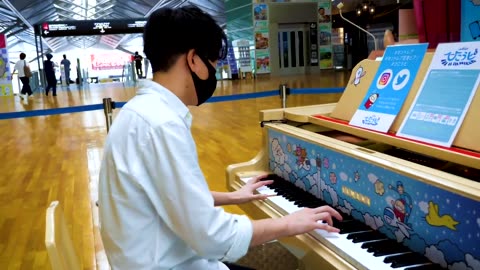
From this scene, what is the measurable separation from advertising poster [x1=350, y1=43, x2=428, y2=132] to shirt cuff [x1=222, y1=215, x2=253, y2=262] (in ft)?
2.82

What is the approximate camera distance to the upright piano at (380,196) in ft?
4.28

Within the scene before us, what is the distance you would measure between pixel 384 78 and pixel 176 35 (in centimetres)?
112

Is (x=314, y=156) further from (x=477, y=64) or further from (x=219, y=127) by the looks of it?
(x=219, y=127)

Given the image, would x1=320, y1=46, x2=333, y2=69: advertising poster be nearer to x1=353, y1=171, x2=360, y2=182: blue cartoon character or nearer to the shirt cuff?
x1=353, y1=171, x2=360, y2=182: blue cartoon character

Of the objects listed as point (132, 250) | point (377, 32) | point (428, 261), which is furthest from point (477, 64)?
point (377, 32)

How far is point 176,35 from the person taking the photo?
1.28m

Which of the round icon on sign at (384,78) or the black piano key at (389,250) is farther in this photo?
the round icon on sign at (384,78)

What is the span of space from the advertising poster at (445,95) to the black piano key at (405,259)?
0.40 m

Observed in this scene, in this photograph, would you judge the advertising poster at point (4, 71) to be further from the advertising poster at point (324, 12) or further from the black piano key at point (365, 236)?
the black piano key at point (365, 236)

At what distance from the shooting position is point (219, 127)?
27.2 ft

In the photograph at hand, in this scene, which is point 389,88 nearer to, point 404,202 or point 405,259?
point 404,202

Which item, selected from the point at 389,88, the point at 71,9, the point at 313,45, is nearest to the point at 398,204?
the point at 389,88

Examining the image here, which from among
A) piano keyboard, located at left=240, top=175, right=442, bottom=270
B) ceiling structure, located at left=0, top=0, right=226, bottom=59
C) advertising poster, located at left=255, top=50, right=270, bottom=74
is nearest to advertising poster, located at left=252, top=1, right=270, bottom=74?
advertising poster, located at left=255, top=50, right=270, bottom=74

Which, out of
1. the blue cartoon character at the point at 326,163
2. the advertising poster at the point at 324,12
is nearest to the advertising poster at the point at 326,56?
the advertising poster at the point at 324,12
